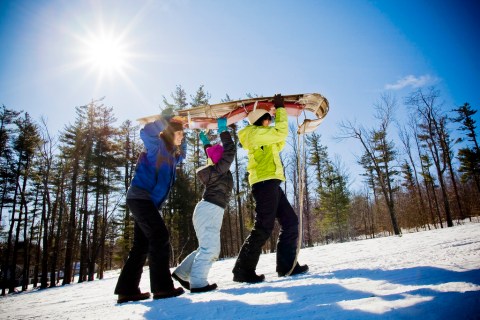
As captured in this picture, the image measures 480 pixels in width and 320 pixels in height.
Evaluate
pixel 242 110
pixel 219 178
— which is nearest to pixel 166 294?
pixel 219 178

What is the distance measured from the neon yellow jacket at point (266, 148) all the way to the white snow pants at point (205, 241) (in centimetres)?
77

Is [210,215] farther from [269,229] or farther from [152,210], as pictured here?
[269,229]

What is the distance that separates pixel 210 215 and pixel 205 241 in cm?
29

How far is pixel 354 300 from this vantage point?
4.96 feet

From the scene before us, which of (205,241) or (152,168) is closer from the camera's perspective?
(205,241)

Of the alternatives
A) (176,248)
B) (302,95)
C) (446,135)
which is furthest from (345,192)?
(302,95)

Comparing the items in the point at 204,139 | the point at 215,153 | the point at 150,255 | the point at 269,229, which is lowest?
the point at 150,255

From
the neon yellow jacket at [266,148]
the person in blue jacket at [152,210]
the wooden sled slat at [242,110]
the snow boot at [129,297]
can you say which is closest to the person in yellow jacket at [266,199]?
the neon yellow jacket at [266,148]

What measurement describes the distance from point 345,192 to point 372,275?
28.8 meters

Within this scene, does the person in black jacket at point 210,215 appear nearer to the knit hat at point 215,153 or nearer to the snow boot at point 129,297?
the knit hat at point 215,153

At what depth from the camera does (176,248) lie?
68.7 ft

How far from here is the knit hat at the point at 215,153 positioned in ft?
9.45

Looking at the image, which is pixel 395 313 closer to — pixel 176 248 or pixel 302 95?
pixel 302 95

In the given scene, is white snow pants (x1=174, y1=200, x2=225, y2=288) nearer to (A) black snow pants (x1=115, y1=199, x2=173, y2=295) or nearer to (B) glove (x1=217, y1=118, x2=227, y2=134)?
(A) black snow pants (x1=115, y1=199, x2=173, y2=295)
